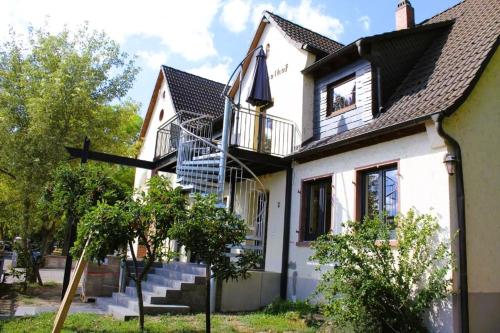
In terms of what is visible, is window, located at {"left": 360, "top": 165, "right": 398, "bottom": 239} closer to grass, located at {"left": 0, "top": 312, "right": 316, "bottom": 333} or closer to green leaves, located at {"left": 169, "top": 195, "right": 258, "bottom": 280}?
grass, located at {"left": 0, "top": 312, "right": 316, "bottom": 333}

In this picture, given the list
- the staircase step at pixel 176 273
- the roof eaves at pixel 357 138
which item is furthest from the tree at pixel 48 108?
the roof eaves at pixel 357 138

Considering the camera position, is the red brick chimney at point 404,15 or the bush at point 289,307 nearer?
the bush at point 289,307

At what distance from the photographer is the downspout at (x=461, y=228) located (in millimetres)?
6914

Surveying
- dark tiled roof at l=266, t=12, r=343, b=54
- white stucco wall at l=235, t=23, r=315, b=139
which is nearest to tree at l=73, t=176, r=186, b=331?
white stucco wall at l=235, t=23, r=315, b=139

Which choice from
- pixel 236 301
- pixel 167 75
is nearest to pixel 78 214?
pixel 236 301

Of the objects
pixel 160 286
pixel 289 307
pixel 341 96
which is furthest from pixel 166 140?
pixel 289 307

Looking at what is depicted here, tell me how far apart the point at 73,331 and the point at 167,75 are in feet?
46.9

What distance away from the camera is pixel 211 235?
657 cm

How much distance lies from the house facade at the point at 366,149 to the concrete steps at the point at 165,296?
0.62m

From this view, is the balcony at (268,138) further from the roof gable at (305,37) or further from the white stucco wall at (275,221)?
the roof gable at (305,37)

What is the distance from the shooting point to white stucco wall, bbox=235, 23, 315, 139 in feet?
38.9

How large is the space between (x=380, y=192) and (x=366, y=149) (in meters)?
0.97

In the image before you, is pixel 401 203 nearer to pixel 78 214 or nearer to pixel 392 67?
pixel 392 67

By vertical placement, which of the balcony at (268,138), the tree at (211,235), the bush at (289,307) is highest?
the balcony at (268,138)
